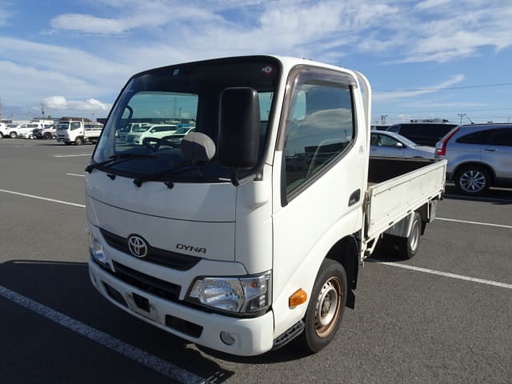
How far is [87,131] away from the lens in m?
33.9

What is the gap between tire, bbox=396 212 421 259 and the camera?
484cm

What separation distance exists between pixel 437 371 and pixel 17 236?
19.4 ft

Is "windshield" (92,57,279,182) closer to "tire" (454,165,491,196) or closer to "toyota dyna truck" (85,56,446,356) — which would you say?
"toyota dyna truck" (85,56,446,356)

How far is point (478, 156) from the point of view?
32.0ft

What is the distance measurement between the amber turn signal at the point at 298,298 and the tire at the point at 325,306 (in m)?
0.15

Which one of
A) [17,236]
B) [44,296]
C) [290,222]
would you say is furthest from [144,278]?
[17,236]

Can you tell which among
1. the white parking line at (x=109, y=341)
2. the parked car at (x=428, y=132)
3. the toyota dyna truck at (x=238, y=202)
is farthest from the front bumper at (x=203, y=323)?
the parked car at (x=428, y=132)

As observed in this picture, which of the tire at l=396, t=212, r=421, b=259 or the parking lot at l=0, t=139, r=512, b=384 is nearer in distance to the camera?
the parking lot at l=0, t=139, r=512, b=384

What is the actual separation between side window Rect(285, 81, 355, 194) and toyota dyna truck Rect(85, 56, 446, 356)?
0.01 meters

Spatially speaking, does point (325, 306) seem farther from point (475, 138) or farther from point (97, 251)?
point (475, 138)

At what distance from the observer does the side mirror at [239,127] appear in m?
1.90

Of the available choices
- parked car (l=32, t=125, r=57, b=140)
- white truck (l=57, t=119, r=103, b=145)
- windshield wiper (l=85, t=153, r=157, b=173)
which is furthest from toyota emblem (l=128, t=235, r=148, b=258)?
parked car (l=32, t=125, r=57, b=140)

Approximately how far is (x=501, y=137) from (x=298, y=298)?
951 cm

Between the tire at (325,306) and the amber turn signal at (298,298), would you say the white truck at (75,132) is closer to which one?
the tire at (325,306)
